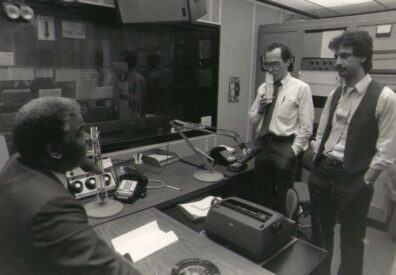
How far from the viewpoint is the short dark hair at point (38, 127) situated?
80 cm

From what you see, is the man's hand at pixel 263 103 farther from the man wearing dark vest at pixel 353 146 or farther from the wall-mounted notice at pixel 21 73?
the wall-mounted notice at pixel 21 73

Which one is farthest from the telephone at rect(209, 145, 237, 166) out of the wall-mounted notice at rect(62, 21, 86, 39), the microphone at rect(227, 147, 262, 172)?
the wall-mounted notice at rect(62, 21, 86, 39)

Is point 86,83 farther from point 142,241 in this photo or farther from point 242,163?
point 242,163

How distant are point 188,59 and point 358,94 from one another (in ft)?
4.18

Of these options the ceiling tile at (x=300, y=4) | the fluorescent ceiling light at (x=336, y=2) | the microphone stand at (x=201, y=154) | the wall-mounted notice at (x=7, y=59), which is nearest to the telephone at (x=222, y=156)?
the microphone stand at (x=201, y=154)

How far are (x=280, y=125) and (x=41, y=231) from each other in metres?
1.94

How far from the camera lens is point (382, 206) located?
9.16 feet

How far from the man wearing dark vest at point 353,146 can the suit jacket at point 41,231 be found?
1333mm

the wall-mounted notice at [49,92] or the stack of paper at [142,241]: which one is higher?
the wall-mounted notice at [49,92]

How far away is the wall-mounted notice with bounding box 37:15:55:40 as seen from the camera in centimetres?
162

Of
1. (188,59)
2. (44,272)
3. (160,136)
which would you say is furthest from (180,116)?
(44,272)

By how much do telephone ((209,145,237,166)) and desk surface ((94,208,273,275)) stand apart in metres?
0.89

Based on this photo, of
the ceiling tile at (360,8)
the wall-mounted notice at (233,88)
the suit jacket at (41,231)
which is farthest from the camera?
the ceiling tile at (360,8)

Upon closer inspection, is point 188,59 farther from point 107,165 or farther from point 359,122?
point 359,122
